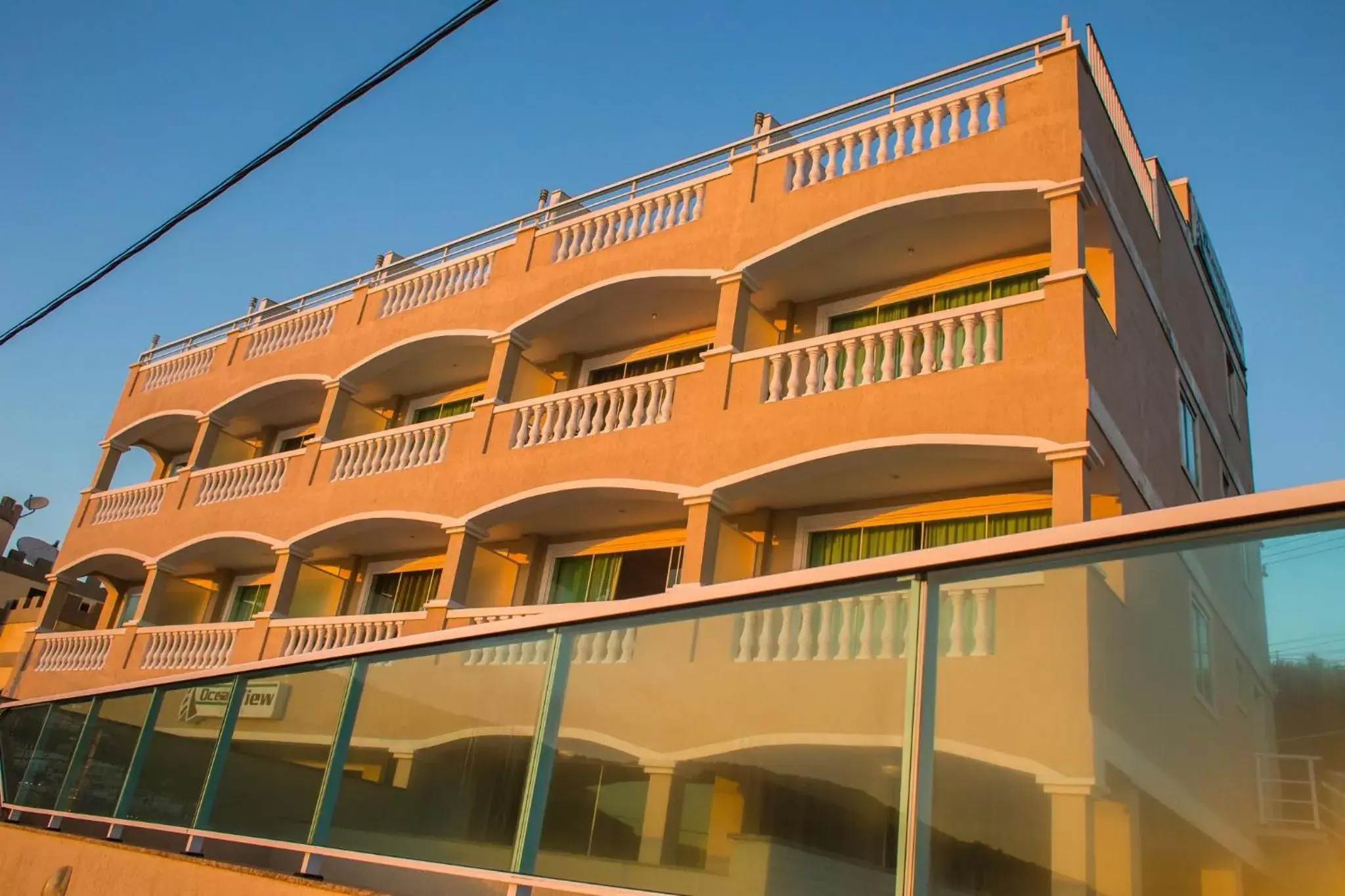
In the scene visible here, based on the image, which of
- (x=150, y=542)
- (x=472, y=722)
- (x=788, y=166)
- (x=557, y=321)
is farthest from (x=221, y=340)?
(x=472, y=722)

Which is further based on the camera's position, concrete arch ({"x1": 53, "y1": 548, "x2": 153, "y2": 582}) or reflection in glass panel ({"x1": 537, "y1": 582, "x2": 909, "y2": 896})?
concrete arch ({"x1": 53, "y1": 548, "x2": 153, "y2": 582})

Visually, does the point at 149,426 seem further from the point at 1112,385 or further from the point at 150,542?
the point at 1112,385

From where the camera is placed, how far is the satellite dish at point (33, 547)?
3659 centimetres

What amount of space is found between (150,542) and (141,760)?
51.3 ft

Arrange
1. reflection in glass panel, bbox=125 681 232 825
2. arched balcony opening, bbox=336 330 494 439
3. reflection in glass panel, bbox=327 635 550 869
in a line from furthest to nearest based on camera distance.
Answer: arched balcony opening, bbox=336 330 494 439, reflection in glass panel, bbox=125 681 232 825, reflection in glass panel, bbox=327 635 550 869

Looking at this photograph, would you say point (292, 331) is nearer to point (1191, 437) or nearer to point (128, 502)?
point (128, 502)

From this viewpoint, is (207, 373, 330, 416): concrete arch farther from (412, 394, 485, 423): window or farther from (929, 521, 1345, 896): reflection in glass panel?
(929, 521, 1345, 896): reflection in glass panel

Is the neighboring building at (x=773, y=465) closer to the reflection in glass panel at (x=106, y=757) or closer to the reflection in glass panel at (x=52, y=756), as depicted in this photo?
the reflection in glass panel at (x=106, y=757)

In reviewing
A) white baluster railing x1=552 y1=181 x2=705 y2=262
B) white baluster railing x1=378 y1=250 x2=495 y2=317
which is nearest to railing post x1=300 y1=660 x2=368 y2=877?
white baluster railing x1=552 y1=181 x2=705 y2=262

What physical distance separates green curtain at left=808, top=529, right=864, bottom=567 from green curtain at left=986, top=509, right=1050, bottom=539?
179 centimetres

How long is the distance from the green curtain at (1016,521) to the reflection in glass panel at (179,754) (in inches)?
327

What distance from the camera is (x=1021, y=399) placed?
11211mm

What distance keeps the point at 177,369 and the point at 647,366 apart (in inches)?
551

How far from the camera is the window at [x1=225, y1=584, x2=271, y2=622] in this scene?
2228 centimetres
